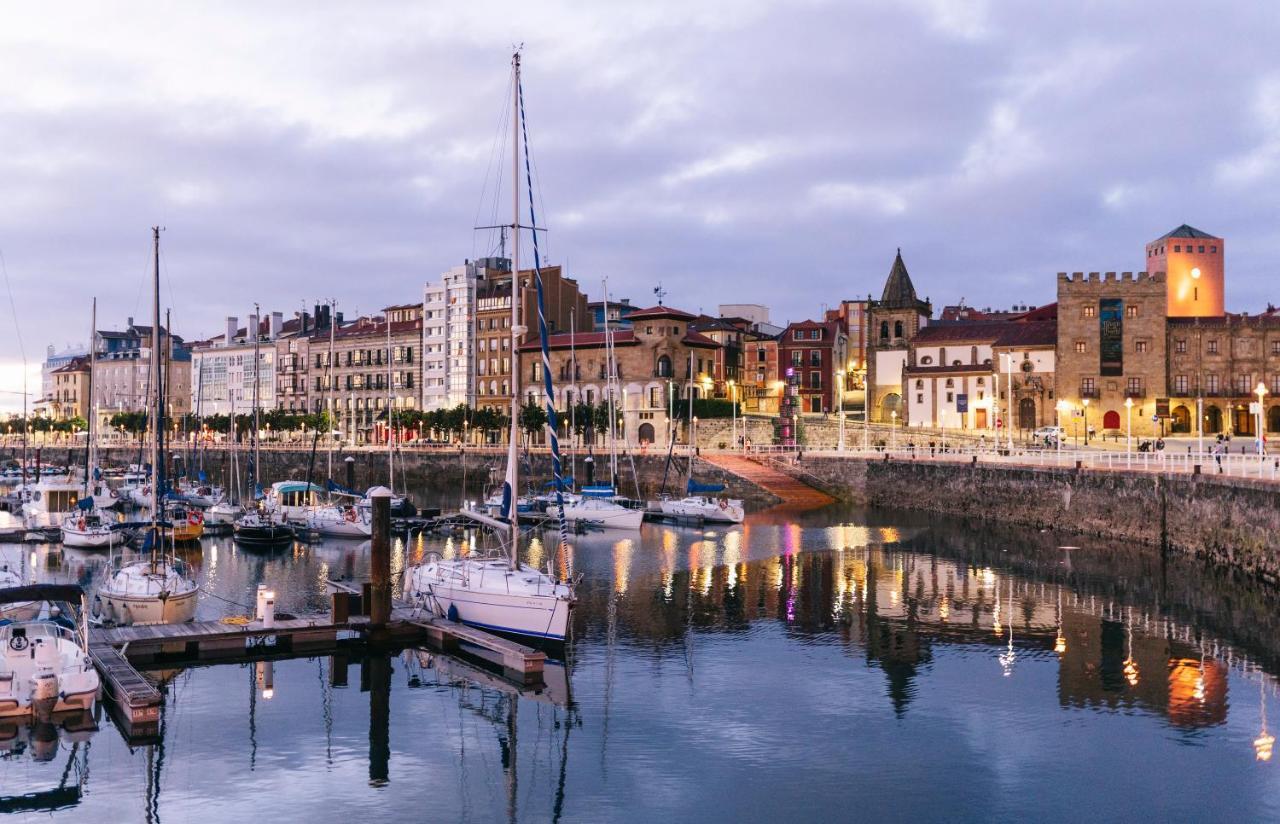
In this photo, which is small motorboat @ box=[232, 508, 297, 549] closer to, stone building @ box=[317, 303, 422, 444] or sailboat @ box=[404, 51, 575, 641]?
sailboat @ box=[404, 51, 575, 641]

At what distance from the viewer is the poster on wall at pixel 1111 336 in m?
101

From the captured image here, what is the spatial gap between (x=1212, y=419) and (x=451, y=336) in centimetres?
7989

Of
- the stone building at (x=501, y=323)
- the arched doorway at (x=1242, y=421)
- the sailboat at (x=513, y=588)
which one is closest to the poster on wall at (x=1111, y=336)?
the arched doorway at (x=1242, y=421)

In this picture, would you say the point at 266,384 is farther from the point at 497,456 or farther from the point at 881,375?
the point at 881,375

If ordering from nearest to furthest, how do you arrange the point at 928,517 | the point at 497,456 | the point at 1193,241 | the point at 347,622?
the point at 347,622 < the point at 928,517 < the point at 497,456 < the point at 1193,241

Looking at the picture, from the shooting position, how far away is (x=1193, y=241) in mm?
115000

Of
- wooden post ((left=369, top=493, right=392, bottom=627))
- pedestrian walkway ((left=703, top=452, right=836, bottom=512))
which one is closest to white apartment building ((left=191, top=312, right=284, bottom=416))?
pedestrian walkway ((left=703, top=452, right=836, bottom=512))

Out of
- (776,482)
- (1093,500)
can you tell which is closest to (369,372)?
(776,482)

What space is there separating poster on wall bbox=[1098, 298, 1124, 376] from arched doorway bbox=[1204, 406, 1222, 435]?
305 inches

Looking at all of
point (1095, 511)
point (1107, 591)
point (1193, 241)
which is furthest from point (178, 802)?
point (1193, 241)

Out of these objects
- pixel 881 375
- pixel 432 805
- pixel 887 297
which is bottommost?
pixel 432 805

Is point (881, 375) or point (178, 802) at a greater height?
point (881, 375)

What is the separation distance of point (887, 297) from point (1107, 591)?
78.0 meters

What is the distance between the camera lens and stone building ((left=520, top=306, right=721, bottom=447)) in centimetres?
11256
